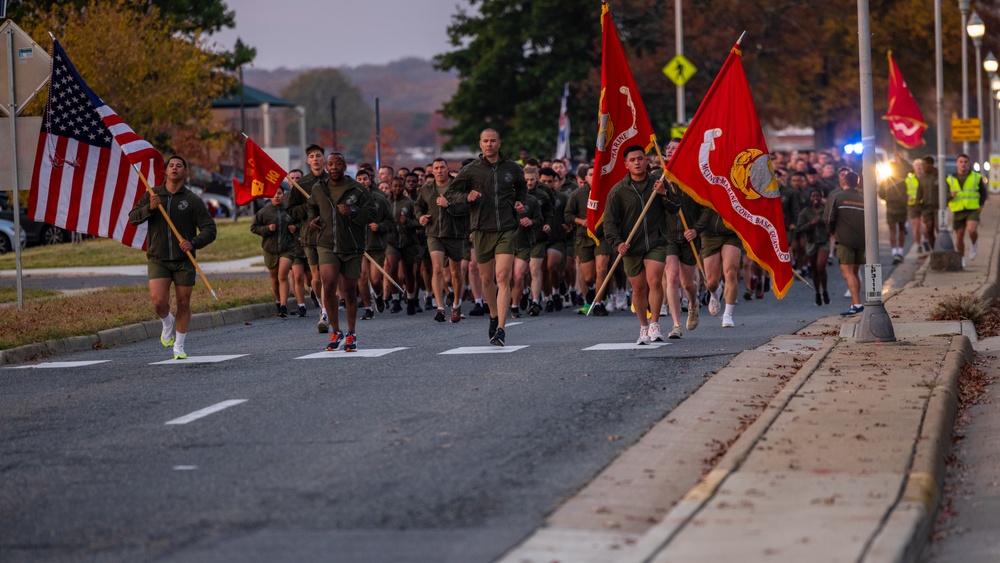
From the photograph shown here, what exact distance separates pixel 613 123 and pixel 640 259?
6.52 ft

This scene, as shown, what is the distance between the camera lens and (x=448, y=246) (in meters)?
19.7

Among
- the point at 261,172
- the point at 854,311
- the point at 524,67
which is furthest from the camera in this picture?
the point at 524,67

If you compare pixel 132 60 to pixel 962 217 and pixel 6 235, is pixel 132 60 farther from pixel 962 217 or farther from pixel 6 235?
pixel 962 217

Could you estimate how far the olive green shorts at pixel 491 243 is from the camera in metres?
15.3

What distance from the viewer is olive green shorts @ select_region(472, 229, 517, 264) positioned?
15273 millimetres

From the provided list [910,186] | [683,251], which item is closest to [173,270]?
[683,251]

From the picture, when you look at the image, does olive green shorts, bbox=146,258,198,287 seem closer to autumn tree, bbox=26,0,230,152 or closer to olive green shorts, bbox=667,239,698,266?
olive green shorts, bbox=667,239,698,266

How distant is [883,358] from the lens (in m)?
12.5

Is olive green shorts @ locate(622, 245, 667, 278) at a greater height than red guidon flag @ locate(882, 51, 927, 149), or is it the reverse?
red guidon flag @ locate(882, 51, 927, 149)

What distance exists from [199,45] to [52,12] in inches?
274

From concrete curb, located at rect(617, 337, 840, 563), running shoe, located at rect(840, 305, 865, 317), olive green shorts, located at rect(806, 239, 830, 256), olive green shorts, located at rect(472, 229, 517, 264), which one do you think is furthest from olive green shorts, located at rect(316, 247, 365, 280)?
olive green shorts, located at rect(806, 239, 830, 256)

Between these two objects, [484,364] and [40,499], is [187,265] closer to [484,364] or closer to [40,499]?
[484,364]

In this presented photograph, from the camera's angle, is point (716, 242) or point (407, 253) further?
point (407, 253)

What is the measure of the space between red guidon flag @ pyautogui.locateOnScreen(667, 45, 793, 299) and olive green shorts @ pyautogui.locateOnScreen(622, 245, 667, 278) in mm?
612
